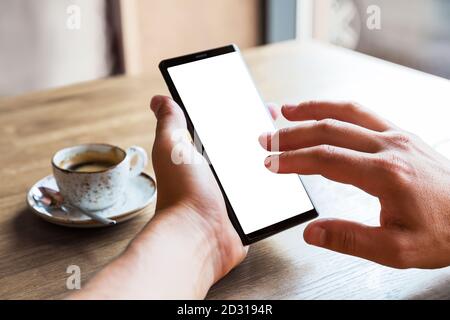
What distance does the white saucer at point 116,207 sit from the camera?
2.64 ft

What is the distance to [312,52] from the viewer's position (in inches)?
58.8

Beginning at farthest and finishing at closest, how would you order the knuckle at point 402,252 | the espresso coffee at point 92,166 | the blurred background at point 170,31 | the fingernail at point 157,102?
the blurred background at point 170,31 < the espresso coffee at point 92,166 < the fingernail at point 157,102 < the knuckle at point 402,252

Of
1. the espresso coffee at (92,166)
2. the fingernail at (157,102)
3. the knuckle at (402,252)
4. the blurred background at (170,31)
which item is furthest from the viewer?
the blurred background at (170,31)

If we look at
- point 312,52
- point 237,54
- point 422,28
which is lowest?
point 422,28

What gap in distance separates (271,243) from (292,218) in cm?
4

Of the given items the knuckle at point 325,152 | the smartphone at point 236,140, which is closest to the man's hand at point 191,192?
the smartphone at point 236,140

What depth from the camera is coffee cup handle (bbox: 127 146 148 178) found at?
2.95 ft

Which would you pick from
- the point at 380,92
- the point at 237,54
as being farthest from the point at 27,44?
the point at 237,54

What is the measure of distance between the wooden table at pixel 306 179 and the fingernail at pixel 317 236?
0.11ft

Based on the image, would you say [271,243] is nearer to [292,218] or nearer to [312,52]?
[292,218]

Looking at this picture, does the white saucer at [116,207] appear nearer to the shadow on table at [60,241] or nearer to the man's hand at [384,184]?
the shadow on table at [60,241]

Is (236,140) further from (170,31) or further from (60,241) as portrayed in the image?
(170,31)

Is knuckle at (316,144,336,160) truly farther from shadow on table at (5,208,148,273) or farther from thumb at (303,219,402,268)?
shadow on table at (5,208,148,273)

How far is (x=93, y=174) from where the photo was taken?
0.81m
